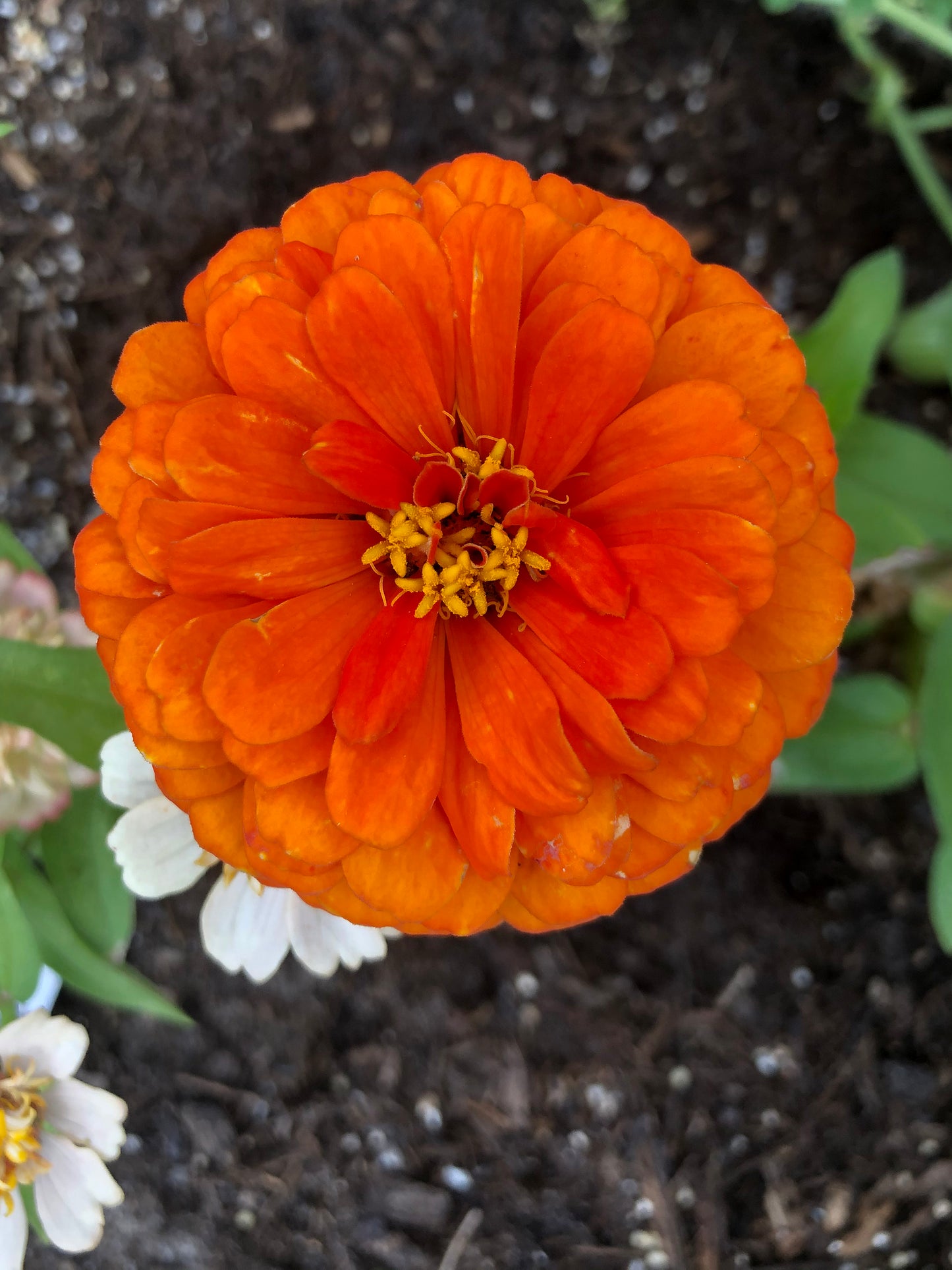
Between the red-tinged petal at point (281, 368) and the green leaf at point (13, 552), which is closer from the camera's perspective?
the red-tinged petal at point (281, 368)

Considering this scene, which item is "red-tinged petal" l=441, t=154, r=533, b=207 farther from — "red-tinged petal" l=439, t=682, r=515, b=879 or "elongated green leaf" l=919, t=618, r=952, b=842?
"elongated green leaf" l=919, t=618, r=952, b=842

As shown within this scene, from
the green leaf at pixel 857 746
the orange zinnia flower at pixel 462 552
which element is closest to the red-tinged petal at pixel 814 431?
the orange zinnia flower at pixel 462 552

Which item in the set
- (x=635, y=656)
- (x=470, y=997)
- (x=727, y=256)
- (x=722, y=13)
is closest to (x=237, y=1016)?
(x=470, y=997)

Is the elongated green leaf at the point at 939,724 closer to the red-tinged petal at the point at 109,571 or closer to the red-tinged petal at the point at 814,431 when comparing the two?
the red-tinged petal at the point at 814,431

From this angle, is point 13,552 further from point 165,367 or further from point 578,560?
point 578,560

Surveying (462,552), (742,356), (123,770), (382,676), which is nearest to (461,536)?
(462,552)

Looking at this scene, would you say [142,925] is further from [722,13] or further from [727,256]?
[722,13]

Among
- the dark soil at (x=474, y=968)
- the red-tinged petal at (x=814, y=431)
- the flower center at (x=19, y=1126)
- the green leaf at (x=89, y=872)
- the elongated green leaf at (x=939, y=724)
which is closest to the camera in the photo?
the red-tinged petal at (x=814, y=431)
